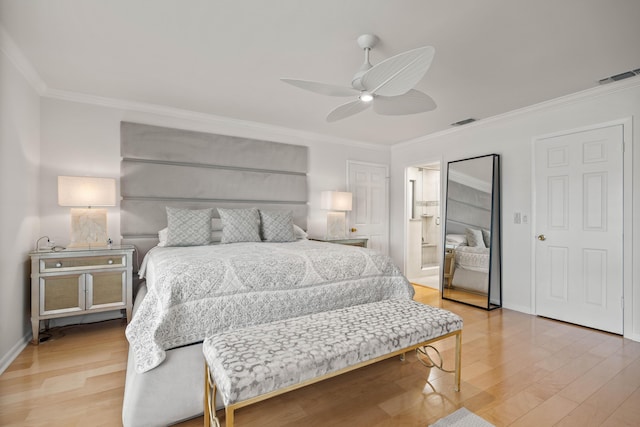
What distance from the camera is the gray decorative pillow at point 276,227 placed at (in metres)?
3.51

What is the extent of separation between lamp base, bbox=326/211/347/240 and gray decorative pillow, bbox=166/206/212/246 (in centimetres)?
184

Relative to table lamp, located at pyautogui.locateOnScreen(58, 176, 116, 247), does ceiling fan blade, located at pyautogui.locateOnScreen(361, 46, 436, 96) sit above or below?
above

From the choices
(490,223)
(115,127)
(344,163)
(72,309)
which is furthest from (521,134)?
(72,309)

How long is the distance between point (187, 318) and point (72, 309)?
1.83 m

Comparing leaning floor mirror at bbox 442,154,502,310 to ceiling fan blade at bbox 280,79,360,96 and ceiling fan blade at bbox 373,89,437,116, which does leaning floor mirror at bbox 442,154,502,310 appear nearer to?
ceiling fan blade at bbox 373,89,437,116

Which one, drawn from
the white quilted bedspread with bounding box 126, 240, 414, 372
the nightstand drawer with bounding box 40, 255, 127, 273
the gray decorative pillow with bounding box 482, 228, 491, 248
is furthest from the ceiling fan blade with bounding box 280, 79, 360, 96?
the gray decorative pillow with bounding box 482, 228, 491, 248

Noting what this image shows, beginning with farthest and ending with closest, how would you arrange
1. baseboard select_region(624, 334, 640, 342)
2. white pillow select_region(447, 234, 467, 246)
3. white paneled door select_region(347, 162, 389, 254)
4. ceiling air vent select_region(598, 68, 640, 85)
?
white paneled door select_region(347, 162, 389, 254) < white pillow select_region(447, 234, 467, 246) < baseboard select_region(624, 334, 640, 342) < ceiling air vent select_region(598, 68, 640, 85)

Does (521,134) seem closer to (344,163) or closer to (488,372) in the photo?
(344,163)

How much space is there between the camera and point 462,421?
167 centimetres

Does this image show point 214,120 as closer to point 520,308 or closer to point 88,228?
point 88,228

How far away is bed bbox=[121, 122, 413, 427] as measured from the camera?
1.62 metres

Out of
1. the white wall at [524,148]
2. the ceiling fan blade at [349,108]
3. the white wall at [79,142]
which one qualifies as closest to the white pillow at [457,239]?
the white wall at [524,148]

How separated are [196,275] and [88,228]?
→ 2.06 m

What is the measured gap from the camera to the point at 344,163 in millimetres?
4992
